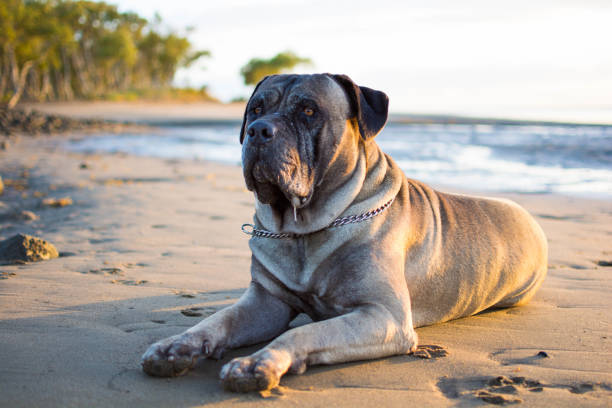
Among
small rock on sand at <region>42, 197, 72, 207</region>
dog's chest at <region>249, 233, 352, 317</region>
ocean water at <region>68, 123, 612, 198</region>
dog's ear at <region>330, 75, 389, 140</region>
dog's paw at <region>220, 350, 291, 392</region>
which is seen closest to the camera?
dog's paw at <region>220, 350, 291, 392</region>

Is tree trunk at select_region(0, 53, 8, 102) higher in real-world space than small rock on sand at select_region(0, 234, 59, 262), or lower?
higher

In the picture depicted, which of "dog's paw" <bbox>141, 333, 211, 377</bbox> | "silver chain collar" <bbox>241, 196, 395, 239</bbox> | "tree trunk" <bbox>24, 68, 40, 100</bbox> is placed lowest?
"dog's paw" <bbox>141, 333, 211, 377</bbox>

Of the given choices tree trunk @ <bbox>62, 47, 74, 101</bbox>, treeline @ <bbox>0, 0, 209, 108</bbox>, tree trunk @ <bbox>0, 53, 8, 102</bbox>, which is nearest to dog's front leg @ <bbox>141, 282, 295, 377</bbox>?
treeline @ <bbox>0, 0, 209, 108</bbox>

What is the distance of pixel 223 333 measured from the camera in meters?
3.17

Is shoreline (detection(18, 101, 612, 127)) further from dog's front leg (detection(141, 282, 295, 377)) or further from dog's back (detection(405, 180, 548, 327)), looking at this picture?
dog's front leg (detection(141, 282, 295, 377))

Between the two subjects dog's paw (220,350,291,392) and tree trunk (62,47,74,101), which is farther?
tree trunk (62,47,74,101)

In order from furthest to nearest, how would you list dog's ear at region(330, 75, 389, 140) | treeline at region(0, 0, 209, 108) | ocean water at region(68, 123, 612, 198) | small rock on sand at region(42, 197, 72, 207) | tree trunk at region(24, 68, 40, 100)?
1. tree trunk at region(24, 68, 40, 100)
2. treeline at region(0, 0, 209, 108)
3. ocean water at region(68, 123, 612, 198)
4. small rock on sand at region(42, 197, 72, 207)
5. dog's ear at region(330, 75, 389, 140)

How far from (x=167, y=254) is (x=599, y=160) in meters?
12.9

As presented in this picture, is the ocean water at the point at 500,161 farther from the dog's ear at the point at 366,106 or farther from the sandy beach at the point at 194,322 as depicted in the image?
the dog's ear at the point at 366,106

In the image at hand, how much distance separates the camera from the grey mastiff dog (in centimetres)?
298

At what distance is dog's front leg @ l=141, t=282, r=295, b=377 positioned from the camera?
2.79 metres

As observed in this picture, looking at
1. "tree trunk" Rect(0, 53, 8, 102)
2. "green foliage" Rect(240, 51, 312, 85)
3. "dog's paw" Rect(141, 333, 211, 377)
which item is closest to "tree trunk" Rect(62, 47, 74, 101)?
"tree trunk" Rect(0, 53, 8, 102)

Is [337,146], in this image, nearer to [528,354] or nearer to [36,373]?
[528,354]

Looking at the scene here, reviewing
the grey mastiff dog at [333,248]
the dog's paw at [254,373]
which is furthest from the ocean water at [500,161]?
the dog's paw at [254,373]
